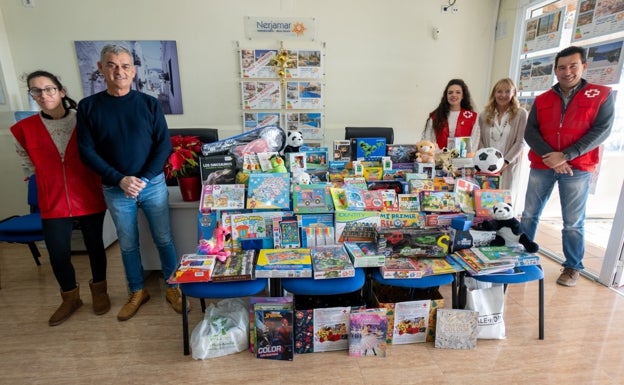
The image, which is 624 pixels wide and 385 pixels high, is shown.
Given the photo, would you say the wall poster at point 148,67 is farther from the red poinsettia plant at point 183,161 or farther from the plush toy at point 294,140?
the plush toy at point 294,140

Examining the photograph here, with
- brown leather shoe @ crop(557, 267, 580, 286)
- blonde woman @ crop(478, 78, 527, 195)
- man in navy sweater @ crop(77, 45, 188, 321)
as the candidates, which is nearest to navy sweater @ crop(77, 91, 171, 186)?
man in navy sweater @ crop(77, 45, 188, 321)

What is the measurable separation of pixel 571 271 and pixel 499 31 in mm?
2707

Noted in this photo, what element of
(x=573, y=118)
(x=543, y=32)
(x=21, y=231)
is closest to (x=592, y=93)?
(x=573, y=118)

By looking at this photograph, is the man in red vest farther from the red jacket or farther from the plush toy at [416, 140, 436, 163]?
the red jacket

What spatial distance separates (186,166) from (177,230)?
472 millimetres

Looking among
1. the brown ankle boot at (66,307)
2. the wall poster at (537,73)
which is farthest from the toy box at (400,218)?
the wall poster at (537,73)

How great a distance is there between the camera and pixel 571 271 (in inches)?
97.7

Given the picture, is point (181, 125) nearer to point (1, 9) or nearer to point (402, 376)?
point (1, 9)

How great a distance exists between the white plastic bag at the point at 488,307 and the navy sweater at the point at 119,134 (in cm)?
189

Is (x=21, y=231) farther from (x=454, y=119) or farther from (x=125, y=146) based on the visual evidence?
(x=454, y=119)

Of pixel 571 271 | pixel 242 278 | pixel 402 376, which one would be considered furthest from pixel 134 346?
pixel 571 271

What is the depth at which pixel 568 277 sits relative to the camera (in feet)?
8.12

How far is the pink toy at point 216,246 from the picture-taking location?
1.76 metres

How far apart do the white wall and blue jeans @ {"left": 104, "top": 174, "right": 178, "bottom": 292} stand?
6.62 feet
